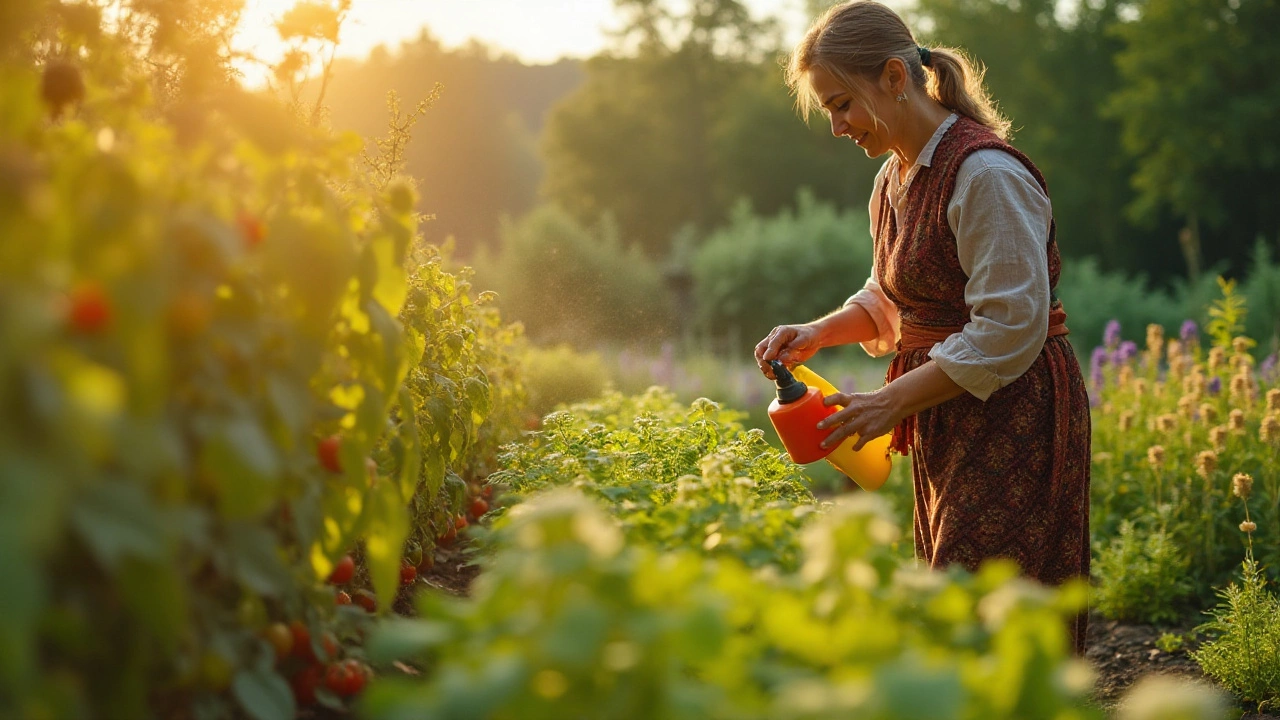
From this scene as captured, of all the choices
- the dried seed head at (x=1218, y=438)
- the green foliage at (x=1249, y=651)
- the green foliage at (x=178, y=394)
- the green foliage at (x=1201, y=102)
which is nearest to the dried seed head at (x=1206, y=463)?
the dried seed head at (x=1218, y=438)

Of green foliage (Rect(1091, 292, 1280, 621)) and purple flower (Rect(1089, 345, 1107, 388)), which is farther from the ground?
purple flower (Rect(1089, 345, 1107, 388))

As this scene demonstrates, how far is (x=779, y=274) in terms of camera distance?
17359 mm

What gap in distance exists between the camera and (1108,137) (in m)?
25.0

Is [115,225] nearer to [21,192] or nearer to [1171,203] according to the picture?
[21,192]

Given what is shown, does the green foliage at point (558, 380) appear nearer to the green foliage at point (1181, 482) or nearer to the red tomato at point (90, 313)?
the green foliage at point (1181, 482)

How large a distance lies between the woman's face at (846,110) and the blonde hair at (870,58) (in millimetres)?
13

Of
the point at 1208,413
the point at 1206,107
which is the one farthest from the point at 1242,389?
the point at 1206,107

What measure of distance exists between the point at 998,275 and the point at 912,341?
395mm

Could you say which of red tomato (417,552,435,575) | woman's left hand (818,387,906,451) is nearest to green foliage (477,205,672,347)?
red tomato (417,552,435,575)

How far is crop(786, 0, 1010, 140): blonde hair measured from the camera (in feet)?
7.86

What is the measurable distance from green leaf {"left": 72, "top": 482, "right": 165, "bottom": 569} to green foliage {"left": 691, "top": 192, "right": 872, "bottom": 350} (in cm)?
1627

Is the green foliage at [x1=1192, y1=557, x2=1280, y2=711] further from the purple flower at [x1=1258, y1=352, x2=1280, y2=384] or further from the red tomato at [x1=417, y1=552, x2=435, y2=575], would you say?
the red tomato at [x1=417, y1=552, x2=435, y2=575]

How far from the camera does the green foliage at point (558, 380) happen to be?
5892 mm

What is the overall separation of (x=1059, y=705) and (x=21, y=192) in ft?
3.44
